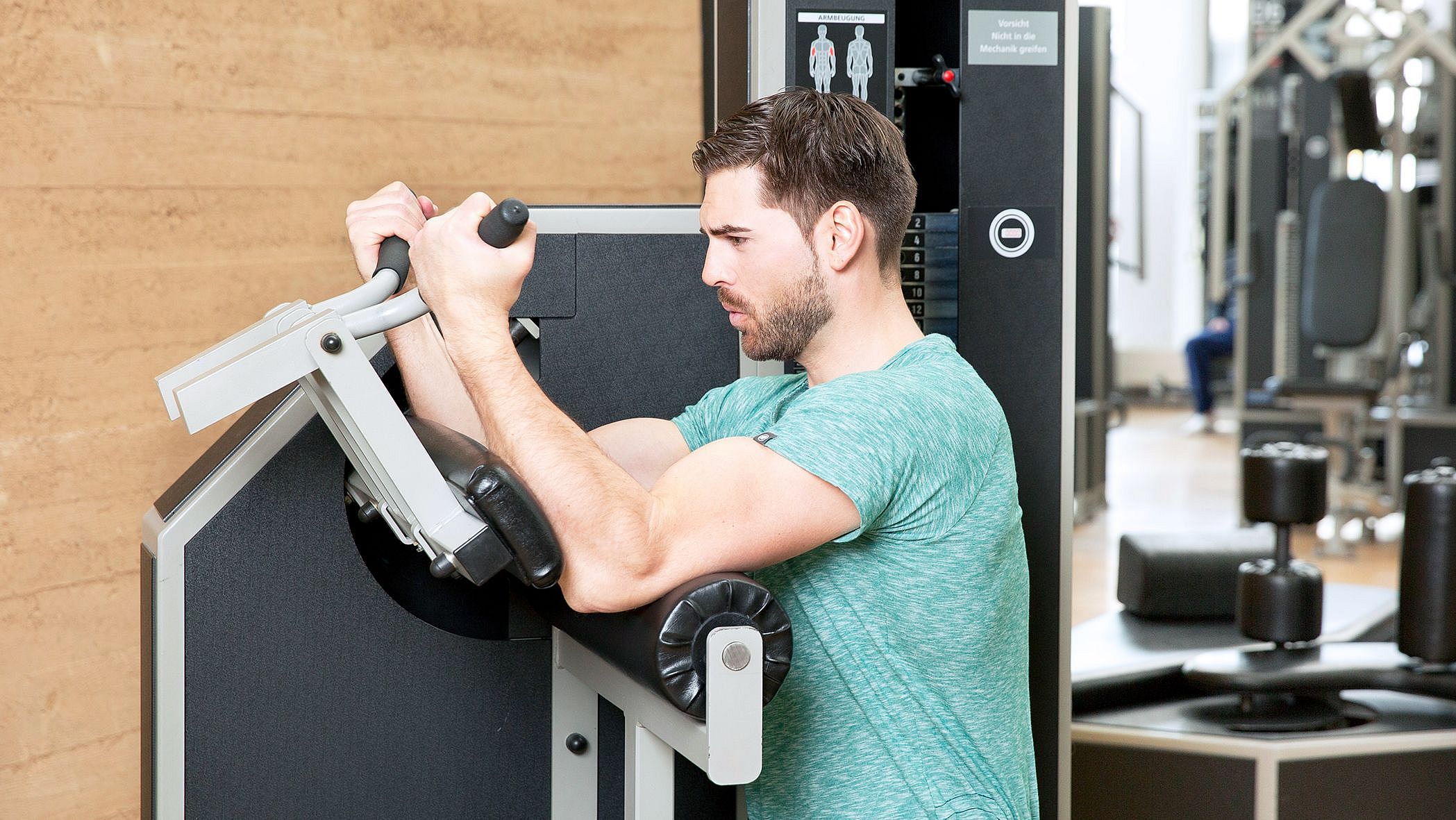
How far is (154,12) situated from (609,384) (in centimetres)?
85

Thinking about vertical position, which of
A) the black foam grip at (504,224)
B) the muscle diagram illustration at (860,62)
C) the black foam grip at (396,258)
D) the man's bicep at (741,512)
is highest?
the muscle diagram illustration at (860,62)

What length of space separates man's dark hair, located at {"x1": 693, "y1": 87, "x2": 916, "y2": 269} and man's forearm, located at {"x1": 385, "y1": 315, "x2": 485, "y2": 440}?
0.36 m

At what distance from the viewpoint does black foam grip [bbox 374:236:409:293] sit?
116 cm

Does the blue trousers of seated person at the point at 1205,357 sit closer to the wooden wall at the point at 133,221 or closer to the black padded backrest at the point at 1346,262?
the black padded backrest at the point at 1346,262

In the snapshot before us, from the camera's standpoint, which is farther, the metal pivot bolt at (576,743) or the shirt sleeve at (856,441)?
the metal pivot bolt at (576,743)

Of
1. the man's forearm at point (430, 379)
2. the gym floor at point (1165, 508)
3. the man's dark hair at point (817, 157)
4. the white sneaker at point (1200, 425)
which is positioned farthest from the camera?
the white sneaker at point (1200, 425)

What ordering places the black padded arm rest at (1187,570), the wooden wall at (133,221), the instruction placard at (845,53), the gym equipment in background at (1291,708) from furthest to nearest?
1. the black padded arm rest at (1187,570)
2. the gym equipment in background at (1291,708)
3. the wooden wall at (133,221)
4. the instruction placard at (845,53)

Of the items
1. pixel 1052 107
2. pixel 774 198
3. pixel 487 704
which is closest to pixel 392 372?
pixel 487 704

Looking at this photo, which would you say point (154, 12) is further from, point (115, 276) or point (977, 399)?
point (977, 399)

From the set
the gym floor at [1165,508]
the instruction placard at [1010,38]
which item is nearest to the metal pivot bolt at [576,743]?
the instruction placard at [1010,38]

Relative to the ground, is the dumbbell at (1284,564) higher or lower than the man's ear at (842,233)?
lower

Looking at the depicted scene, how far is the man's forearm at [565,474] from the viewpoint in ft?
3.38

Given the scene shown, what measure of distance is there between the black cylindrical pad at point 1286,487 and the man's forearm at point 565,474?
4.42 ft

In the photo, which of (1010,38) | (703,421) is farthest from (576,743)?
(1010,38)
